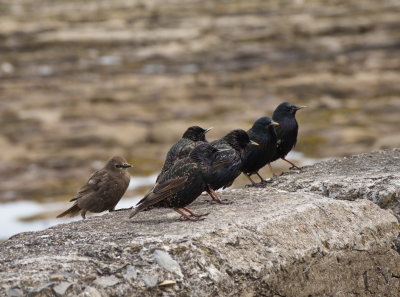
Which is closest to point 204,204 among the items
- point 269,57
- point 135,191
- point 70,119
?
point 135,191

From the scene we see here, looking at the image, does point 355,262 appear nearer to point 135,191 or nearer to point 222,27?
point 135,191

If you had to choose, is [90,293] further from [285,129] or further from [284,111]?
[284,111]

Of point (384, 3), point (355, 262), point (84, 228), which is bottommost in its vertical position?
point (384, 3)

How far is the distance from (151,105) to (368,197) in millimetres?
34126

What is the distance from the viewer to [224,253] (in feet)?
20.0

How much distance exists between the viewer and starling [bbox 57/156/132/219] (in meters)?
9.81

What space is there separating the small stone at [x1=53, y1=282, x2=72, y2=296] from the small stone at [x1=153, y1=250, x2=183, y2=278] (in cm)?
67

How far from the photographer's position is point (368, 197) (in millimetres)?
7520

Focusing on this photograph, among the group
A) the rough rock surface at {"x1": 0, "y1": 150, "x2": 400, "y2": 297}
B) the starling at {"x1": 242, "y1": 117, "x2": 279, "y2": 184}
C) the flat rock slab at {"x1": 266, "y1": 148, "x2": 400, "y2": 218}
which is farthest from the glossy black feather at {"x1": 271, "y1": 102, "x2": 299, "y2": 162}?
the rough rock surface at {"x1": 0, "y1": 150, "x2": 400, "y2": 297}

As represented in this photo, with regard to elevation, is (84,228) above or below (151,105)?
above

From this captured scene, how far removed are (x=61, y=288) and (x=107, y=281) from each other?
13.1 inches

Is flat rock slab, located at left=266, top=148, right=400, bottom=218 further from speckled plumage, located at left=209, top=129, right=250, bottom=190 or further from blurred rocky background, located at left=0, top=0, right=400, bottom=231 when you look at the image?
blurred rocky background, located at left=0, top=0, right=400, bottom=231

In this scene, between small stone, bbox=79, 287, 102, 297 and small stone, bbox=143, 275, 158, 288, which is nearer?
small stone, bbox=79, 287, 102, 297

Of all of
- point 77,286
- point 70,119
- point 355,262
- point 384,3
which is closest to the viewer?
point 77,286
